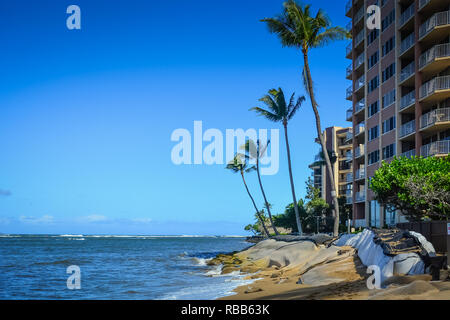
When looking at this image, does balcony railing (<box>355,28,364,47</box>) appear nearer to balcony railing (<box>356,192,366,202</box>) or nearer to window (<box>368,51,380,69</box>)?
window (<box>368,51,380,69</box>)

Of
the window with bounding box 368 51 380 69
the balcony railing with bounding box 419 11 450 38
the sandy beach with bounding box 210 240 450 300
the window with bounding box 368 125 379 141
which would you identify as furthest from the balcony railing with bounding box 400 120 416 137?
the sandy beach with bounding box 210 240 450 300

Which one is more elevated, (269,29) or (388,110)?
(269,29)

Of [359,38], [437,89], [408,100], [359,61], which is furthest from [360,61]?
[437,89]

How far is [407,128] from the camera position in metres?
38.1

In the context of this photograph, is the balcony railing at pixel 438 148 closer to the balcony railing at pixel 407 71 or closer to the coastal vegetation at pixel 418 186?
the coastal vegetation at pixel 418 186

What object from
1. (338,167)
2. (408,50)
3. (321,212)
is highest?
(408,50)

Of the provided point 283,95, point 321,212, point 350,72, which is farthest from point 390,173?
point 321,212

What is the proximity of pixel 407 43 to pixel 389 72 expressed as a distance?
3850 mm

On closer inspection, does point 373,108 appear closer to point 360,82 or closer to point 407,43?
point 360,82

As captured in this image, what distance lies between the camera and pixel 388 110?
A: 41875 mm

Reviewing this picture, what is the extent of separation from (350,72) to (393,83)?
13398 millimetres

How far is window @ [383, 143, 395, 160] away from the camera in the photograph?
40.5 m
